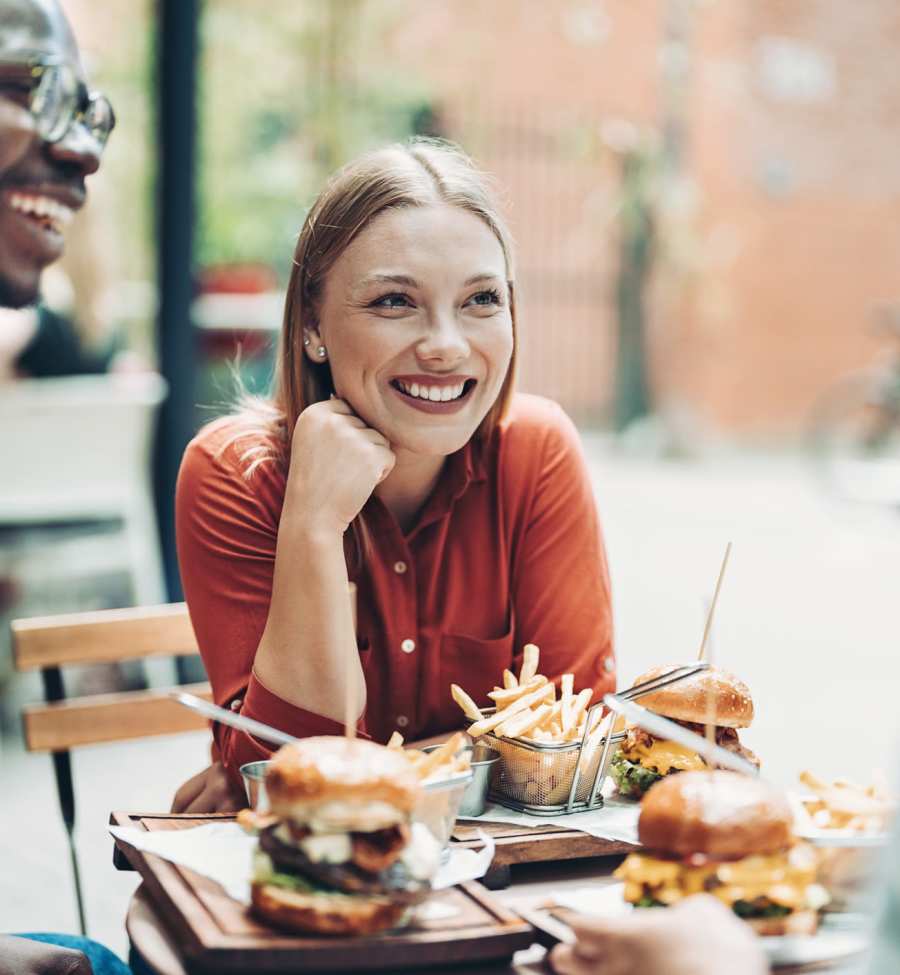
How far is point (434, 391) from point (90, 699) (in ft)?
3.25

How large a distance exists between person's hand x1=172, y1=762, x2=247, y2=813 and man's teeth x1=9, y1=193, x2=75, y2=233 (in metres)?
0.85

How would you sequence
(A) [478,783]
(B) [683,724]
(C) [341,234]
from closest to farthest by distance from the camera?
1. (A) [478,783]
2. (B) [683,724]
3. (C) [341,234]

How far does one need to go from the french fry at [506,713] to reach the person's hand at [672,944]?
0.51 metres

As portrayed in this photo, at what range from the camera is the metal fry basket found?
1806 mm

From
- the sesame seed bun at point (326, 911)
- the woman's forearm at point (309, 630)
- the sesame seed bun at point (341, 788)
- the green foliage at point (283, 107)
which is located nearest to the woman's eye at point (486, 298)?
the woman's forearm at point (309, 630)

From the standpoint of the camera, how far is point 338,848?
138cm

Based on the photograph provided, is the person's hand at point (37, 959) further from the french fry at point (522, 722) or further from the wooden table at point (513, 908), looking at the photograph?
the french fry at point (522, 722)

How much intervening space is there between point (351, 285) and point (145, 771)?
10.3 feet

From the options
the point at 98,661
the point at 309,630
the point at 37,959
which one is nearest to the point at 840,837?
the point at 309,630

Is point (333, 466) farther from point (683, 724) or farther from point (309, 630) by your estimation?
point (683, 724)

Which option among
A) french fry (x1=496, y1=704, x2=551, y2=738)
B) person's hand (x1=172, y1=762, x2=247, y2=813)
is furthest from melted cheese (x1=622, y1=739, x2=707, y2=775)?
person's hand (x1=172, y1=762, x2=247, y2=813)

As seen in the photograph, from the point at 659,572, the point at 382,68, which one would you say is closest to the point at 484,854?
the point at 659,572

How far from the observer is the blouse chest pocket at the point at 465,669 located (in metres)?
Result: 2.31

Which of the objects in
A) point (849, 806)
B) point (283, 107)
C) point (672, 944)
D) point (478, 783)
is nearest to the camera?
point (672, 944)
